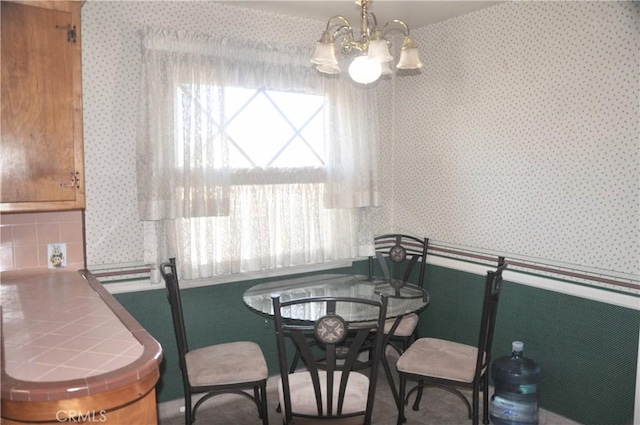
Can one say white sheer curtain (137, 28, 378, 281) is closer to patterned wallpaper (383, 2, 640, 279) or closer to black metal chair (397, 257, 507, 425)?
patterned wallpaper (383, 2, 640, 279)

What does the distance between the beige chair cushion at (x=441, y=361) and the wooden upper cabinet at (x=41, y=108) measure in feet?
6.01

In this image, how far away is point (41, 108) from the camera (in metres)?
2.19

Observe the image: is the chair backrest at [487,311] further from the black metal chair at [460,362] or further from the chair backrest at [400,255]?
the chair backrest at [400,255]

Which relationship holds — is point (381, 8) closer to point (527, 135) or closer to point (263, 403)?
point (527, 135)

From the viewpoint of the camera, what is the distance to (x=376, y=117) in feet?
11.9

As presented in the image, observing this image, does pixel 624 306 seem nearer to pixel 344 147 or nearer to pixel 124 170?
pixel 344 147

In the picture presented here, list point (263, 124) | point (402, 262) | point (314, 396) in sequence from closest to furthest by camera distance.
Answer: point (314, 396)
point (263, 124)
point (402, 262)

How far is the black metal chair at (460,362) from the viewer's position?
8.14 ft

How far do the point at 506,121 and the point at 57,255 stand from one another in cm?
265

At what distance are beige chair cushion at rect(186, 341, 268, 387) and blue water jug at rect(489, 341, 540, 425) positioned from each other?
4.55 feet

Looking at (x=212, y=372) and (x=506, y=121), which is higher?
(x=506, y=121)

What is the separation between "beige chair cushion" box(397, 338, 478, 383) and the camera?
2514mm

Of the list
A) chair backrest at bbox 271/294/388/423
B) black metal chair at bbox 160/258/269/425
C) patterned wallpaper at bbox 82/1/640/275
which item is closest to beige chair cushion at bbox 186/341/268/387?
black metal chair at bbox 160/258/269/425

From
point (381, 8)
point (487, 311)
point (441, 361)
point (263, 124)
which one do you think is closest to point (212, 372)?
point (441, 361)
